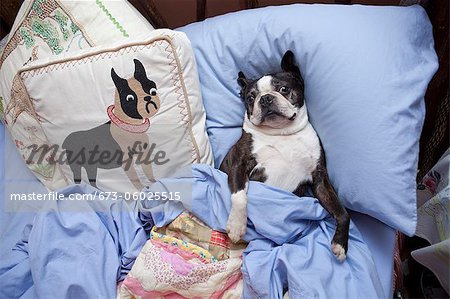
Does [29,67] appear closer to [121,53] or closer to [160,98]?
[121,53]

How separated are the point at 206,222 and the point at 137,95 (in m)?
0.38

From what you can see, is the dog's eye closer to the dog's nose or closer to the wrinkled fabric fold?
the dog's nose

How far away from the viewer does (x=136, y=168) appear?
1.19m

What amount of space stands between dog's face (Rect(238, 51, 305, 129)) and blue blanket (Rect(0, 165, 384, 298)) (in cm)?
Answer: 18

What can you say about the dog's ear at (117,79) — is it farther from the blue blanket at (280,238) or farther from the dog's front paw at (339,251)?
the dog's front paw at (339,251)

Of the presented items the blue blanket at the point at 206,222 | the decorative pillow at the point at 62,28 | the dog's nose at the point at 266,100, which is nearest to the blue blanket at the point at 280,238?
the blue blanket at the point at 206,222

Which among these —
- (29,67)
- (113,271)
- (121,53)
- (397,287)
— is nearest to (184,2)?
(121,53)

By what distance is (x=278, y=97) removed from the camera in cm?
112

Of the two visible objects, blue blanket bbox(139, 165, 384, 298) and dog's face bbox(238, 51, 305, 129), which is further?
dog's face bbox(238, 51, 305, 129)

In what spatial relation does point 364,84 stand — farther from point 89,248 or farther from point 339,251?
point 89,248

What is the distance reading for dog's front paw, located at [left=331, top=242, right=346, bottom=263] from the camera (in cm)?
101

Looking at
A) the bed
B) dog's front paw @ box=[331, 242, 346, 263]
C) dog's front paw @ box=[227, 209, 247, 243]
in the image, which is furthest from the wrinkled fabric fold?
dog's front paw @ box=[331, 242, 346, 263]

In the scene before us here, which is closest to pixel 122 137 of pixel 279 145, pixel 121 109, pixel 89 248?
pixel 121 109

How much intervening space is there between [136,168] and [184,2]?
60cm
